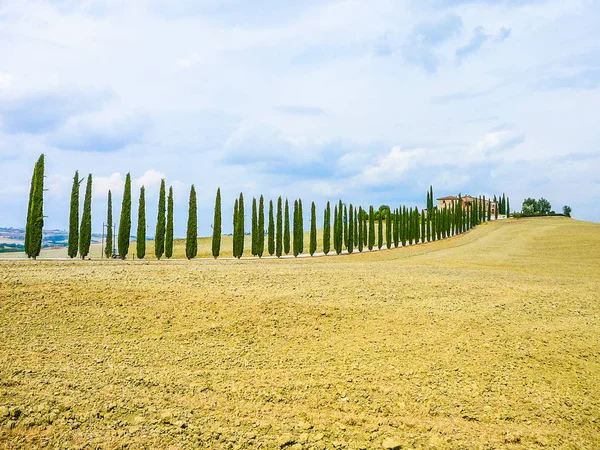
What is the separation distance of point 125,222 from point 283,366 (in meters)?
35.0

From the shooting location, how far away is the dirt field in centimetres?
657

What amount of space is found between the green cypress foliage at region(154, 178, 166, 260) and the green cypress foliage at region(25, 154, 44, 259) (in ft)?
30.2

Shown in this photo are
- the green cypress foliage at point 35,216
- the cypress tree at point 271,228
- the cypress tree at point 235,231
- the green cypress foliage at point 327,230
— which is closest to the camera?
the green cypress foliage at point 35,216

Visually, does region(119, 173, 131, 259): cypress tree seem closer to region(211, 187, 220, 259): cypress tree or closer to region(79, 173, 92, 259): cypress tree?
region(79, 173, 92, 259): cypress tree

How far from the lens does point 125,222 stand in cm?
3969

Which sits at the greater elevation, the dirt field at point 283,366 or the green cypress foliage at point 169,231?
the green cypress foliage at point 169,231

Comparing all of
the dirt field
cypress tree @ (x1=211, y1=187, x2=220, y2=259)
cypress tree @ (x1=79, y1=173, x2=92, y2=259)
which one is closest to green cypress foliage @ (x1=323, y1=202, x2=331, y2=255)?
cypress tree @ (x1=211, y1=187, x2=220, y2=259)

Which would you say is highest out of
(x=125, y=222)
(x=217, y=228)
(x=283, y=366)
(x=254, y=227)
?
(x=125, y=222)

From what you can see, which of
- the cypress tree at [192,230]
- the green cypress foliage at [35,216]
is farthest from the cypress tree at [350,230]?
the green cypress foliage at [35,216]

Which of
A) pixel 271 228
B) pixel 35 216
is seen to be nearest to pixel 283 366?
pixel 35 216

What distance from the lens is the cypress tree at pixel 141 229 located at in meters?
39.7

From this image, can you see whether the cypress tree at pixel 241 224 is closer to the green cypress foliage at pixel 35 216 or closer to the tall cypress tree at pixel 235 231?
the tall cypress tree at pixel 235 231

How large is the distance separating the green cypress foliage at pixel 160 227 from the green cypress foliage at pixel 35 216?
9202 mm

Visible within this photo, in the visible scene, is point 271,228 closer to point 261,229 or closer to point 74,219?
point 261,229
